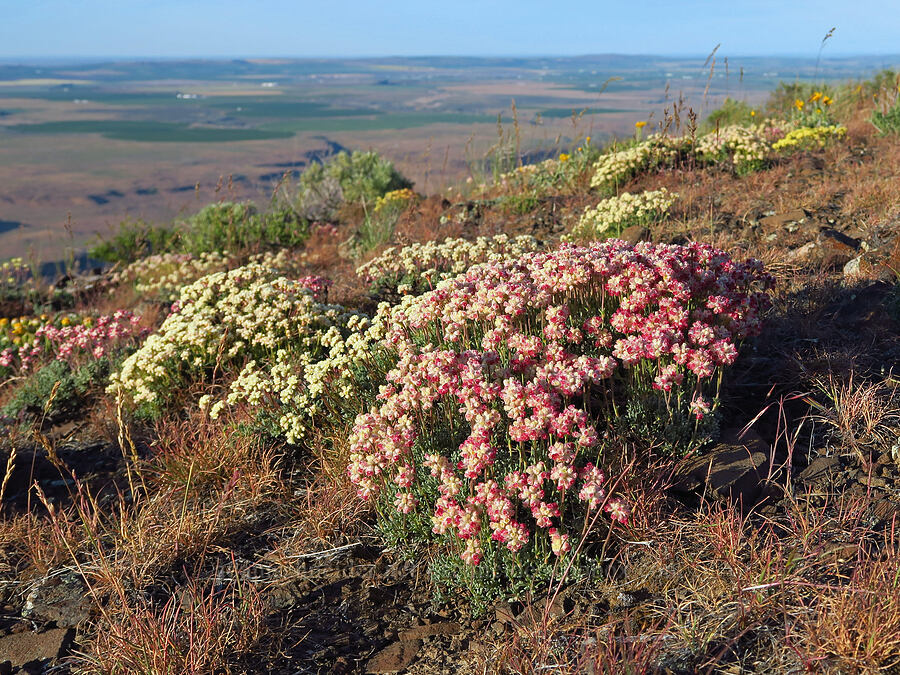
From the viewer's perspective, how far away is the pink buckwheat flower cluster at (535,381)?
2.78 meters

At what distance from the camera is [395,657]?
2719 mm

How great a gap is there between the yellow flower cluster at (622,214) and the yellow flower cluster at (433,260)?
96cm

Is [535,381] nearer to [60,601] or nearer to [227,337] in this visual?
[60,601]

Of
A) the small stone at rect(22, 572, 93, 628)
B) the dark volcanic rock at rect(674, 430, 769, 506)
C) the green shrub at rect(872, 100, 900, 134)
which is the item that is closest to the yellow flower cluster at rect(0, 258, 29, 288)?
the small stone at rect(22, 572, 93, 628)

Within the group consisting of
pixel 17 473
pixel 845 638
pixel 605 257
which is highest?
pixel 605 257

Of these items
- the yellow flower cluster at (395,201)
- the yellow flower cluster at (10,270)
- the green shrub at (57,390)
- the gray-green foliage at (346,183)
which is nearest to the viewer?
the green shrub at (57,390)

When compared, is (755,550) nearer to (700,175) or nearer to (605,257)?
(605,257)

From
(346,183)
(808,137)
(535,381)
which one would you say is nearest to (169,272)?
(346,183)

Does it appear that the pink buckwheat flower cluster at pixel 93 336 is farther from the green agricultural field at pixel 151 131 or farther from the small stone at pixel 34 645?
the green agricultural field at pixel 151 131

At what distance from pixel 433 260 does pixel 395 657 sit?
12.6 feet

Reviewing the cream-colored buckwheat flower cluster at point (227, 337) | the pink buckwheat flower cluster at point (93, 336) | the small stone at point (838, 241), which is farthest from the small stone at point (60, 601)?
the small stone at point (838, 241)

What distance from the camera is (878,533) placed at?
266cm

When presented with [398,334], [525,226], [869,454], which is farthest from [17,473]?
[525,226]

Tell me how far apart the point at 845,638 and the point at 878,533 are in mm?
655
